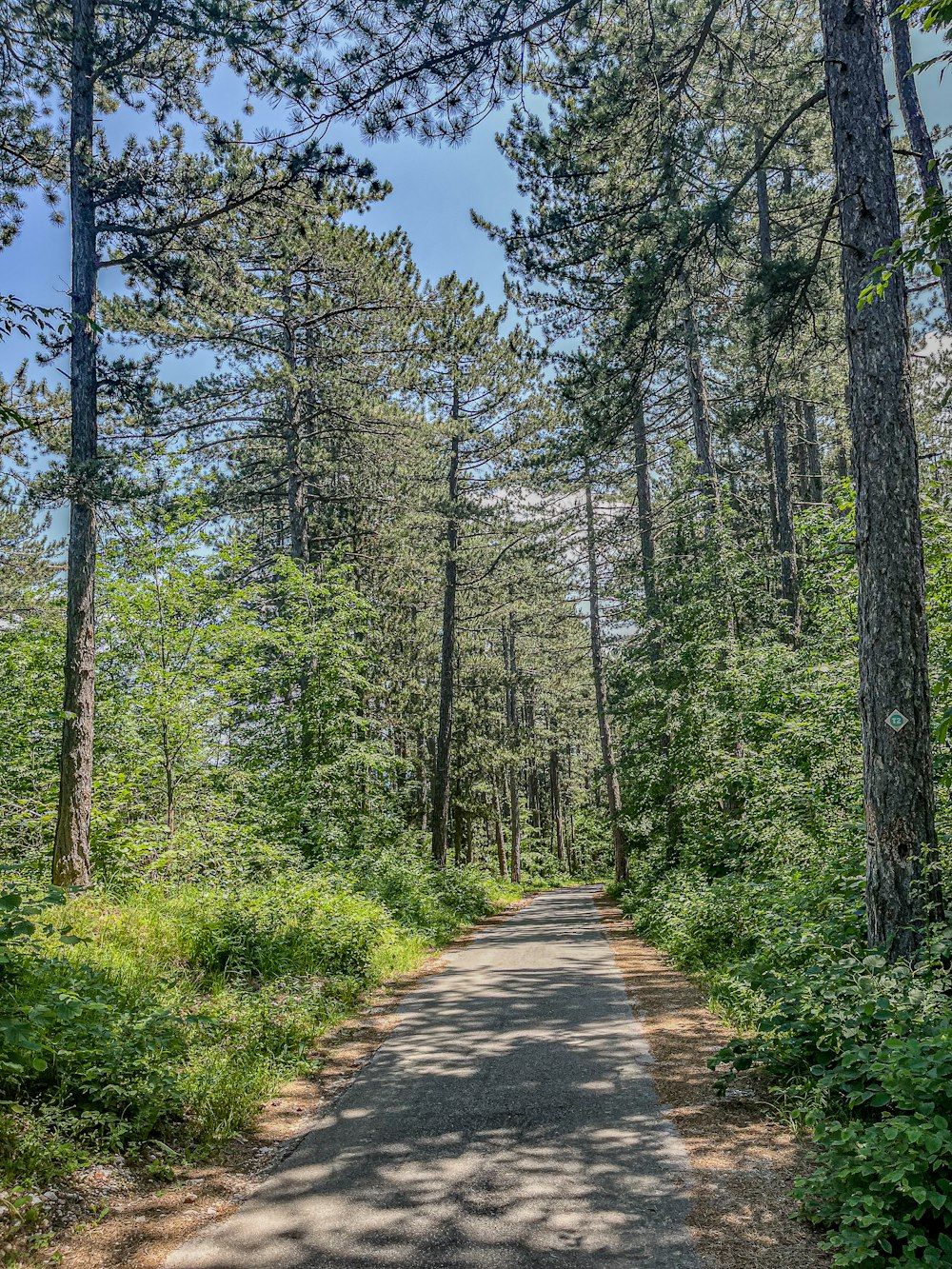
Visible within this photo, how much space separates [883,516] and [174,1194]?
19.6ft

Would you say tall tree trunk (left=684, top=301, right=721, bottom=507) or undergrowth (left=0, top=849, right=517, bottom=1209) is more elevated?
tall tree trunk (left=684, top=301, right=721, bottom=507)

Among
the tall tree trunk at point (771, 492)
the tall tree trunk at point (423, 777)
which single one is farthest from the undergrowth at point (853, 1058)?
the tall tree trunk at point (423, 777)

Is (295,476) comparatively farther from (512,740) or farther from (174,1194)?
(512,740)

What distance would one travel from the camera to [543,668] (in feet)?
107

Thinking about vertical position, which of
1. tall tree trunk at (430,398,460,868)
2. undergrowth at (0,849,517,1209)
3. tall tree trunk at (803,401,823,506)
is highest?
tall tree trunk at (803,401,823,506)

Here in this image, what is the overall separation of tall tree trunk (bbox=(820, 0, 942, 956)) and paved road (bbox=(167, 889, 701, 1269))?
2.22 metres

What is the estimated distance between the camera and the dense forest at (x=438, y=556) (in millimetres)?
4734

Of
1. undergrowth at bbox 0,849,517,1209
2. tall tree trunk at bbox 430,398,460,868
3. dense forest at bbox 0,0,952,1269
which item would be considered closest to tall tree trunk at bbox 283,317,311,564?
dense forest at bbox 0,0,952,1269

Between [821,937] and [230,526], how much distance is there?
52.4 ft

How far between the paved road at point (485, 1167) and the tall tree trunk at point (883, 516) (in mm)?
2216

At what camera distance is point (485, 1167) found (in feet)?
13.9

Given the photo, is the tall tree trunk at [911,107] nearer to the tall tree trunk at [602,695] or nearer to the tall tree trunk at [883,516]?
the tall tree trunk at [883,516]

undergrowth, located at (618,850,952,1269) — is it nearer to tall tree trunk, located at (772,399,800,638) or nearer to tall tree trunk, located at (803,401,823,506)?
tall tree trunk, located at (772,399,800,638)

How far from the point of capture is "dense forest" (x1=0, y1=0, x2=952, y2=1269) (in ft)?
15.5
